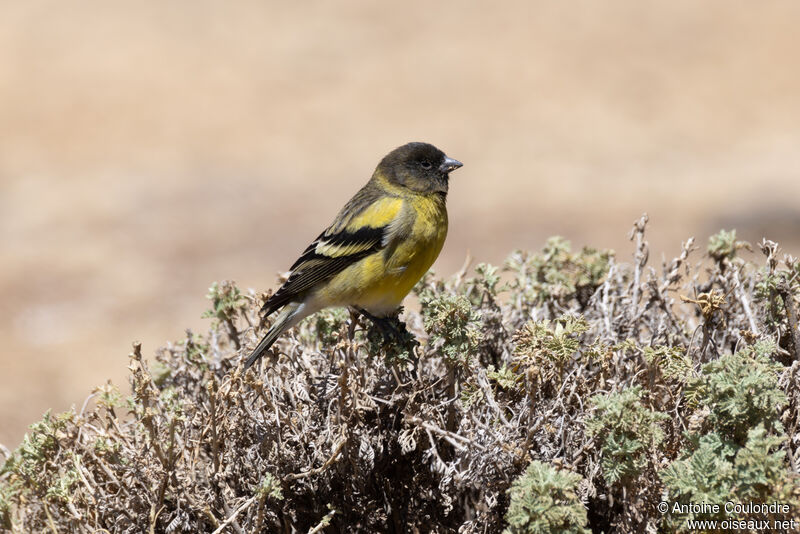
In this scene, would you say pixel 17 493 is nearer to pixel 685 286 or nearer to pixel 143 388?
pixel 143 388

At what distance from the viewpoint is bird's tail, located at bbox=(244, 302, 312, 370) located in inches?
149

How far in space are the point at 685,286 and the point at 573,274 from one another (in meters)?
0.63

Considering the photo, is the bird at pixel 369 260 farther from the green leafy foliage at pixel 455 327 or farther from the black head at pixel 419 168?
the green leafy foliage at pixel 455 327

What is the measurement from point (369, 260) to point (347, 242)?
204 mm

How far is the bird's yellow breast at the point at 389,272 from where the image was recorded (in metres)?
4.17

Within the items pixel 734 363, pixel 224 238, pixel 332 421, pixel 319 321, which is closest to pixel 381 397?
pixel 332 421

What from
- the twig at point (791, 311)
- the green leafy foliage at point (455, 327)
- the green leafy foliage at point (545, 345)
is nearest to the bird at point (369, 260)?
the green leafy foliage at point (455, 327)

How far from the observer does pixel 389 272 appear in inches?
164

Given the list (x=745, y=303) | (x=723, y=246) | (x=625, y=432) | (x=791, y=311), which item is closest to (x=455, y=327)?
(x=625, y=432)

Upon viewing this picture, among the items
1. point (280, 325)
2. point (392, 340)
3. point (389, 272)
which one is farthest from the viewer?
point (389, 272)

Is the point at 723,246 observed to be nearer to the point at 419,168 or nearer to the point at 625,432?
the point at 419,168

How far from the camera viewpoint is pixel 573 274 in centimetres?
495

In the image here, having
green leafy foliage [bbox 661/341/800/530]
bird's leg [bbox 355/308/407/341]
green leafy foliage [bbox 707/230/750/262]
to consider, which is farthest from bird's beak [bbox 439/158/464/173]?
green leafy foliage [bbox 661/341/800/530]

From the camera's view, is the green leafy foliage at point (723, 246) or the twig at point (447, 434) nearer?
the twig at point (447, 434)
